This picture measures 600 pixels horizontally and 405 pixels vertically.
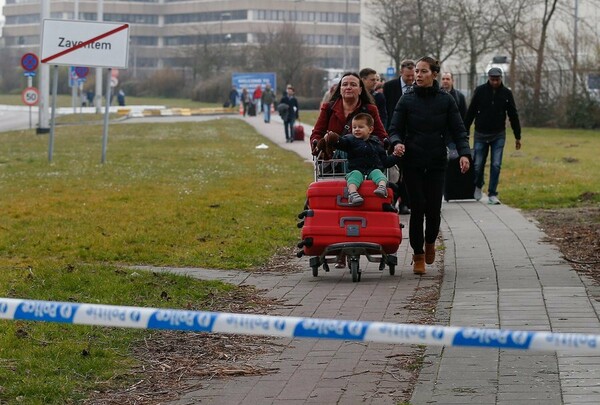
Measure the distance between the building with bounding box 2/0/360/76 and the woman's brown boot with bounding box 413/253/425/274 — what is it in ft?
443

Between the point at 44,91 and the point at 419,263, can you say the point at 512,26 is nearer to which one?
the point at 44,91

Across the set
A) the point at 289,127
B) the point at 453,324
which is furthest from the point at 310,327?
the point at 289,127

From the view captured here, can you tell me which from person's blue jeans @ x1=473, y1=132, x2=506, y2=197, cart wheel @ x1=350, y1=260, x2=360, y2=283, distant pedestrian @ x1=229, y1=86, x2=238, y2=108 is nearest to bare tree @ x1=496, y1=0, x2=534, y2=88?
person's blue jeans @ x1=473, y1=132, x2=506, y2=197

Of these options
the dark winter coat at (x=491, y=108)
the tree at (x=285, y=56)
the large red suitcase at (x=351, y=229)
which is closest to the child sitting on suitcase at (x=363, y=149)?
the large red suitcase at (x=351, y=229)

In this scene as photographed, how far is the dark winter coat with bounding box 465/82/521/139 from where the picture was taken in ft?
53.7

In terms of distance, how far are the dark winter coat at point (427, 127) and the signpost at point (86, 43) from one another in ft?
51.8

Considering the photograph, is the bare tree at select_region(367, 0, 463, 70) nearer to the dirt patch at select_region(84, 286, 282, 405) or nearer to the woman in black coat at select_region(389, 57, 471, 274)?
the woman in black coat at select_region(389, 57, 471, 274)

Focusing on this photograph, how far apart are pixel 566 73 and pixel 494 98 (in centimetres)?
2935

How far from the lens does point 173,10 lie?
156750 mm

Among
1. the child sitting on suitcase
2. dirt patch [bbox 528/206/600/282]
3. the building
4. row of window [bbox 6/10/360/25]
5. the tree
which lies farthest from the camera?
row of window [bbox 6/10/360/25]

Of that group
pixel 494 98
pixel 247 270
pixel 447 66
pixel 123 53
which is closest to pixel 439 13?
pixel 447 66

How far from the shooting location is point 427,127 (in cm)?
1030

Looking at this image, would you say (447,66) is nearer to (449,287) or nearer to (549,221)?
(549,221)

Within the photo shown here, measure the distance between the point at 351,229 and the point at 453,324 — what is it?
2.53m
